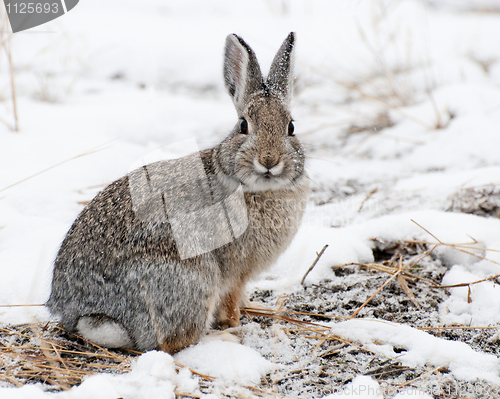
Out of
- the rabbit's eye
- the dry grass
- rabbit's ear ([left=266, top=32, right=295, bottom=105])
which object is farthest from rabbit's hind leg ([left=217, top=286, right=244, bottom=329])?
rabbit's ear ([left=266, top=32, right=295, bottom=105])

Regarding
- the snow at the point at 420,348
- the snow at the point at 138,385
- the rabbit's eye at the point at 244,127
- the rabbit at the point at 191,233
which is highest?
the rabbit's eye at the point at 244,127

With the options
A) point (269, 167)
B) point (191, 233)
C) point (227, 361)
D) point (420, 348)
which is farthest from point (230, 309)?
point (420, 348)

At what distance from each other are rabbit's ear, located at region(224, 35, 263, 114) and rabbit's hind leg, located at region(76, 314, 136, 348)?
5.12 ft

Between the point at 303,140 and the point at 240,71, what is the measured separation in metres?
2.49

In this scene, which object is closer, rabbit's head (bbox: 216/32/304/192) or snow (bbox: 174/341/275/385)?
snow (bbox: 174/341/275/385)

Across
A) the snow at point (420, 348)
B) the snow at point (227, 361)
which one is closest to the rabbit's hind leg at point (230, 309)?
the snow at point (227, 361)

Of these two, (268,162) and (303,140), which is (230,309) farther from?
(303,140)

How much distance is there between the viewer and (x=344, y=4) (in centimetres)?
816

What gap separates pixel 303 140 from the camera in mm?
5555

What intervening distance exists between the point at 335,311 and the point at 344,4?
6545 mm

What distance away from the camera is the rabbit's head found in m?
2.82

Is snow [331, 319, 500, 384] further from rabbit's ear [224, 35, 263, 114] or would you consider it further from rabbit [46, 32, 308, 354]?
rabbit's ear [224, 35, 263, 114]

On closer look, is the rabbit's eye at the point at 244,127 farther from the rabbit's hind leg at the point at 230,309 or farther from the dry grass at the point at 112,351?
the dry grass at the point at 112,351

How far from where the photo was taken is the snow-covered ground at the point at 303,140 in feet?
8.80
